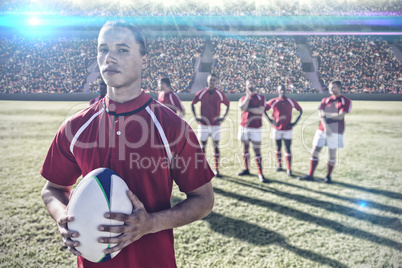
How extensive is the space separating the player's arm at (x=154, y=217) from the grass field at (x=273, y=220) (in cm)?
187

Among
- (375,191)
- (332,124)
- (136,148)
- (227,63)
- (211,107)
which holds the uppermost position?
(227,63)

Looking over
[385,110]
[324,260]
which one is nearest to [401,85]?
[385,110]

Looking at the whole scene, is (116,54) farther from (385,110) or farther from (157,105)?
(385,110)

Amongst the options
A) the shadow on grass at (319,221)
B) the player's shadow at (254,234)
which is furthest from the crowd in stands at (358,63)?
the player's shadow at (254,234)

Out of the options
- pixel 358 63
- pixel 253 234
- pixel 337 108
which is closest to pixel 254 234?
pixel 253 234

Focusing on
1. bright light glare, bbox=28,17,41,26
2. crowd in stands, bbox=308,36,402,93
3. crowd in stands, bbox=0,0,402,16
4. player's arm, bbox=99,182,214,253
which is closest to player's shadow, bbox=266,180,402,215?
player's arm, bbox=99,182,214,253

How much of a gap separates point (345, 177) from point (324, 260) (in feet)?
10.5

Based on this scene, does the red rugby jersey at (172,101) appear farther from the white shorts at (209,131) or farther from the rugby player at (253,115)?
the rugby player at (253,115)

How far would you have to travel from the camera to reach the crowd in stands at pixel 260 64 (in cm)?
2628

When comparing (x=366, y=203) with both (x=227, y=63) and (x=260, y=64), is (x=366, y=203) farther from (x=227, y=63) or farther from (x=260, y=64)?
(x=227, y=63)

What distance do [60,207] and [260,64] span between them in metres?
29.8

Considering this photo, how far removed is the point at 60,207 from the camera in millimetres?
1396

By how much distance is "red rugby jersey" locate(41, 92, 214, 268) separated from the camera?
53.4 inches

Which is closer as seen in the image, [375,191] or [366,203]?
[366,203]
